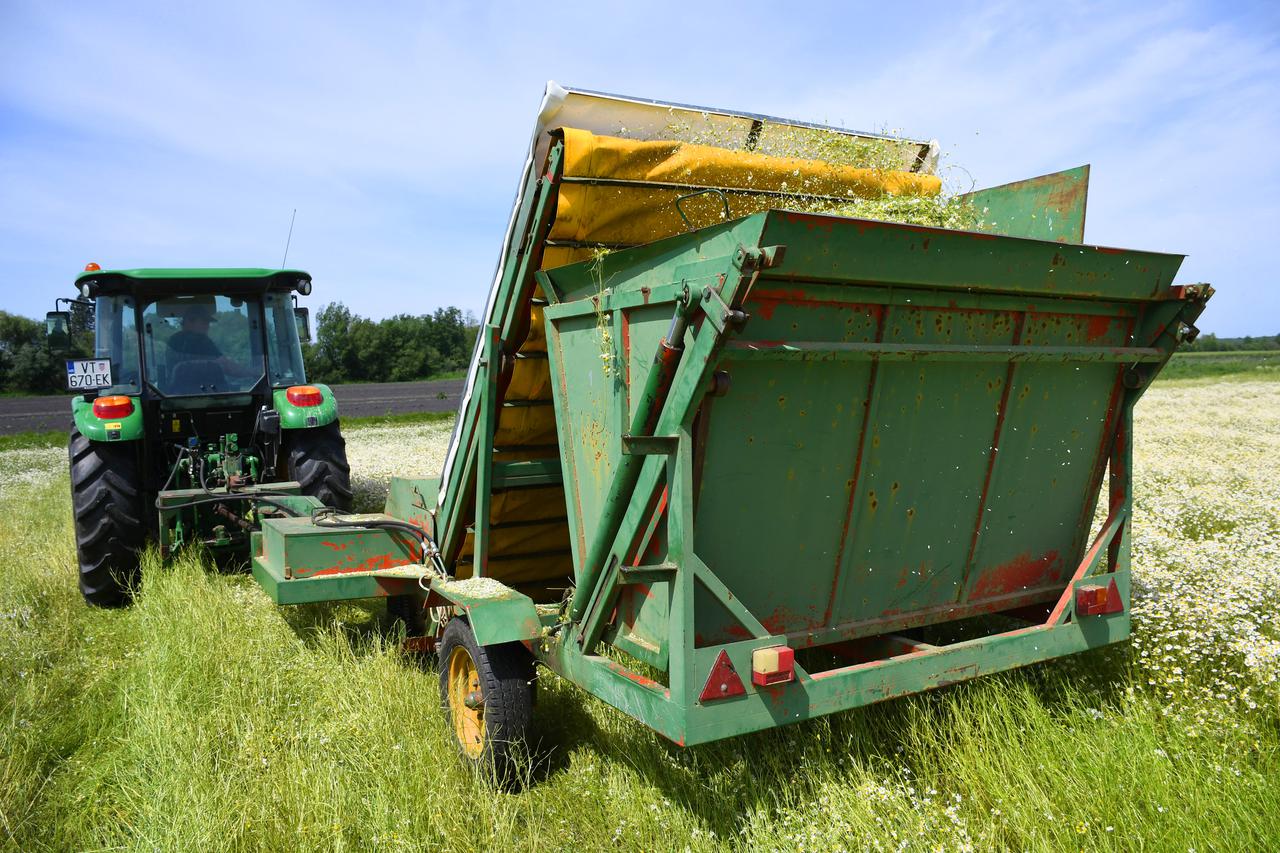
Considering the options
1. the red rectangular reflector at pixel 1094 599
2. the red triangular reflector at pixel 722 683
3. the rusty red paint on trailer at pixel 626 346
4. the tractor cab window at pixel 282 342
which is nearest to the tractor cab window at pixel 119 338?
the tractor cab window at pixel 282 342

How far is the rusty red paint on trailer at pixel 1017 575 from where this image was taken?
3.76 metres

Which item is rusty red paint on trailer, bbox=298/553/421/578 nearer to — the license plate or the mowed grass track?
the mowed grass track

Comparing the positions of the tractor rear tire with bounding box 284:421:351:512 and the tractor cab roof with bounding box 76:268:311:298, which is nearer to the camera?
the tractor cab roof with bounding box 76:268:311:298

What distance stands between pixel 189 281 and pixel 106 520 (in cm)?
205

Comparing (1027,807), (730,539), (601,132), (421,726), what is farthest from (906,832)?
(601,132)

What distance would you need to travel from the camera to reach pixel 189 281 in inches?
280

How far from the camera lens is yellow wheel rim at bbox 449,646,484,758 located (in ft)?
12.8

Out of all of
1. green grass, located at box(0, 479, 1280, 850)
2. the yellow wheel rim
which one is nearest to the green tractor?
green grass, located at box(0, 479, 1280, 850)

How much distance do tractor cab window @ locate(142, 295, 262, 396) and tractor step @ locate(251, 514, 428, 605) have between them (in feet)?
9.25

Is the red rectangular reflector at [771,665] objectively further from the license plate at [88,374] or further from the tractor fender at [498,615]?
the license plate at [88,374]

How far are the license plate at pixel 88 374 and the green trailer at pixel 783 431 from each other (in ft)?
13.1

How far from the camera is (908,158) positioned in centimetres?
422

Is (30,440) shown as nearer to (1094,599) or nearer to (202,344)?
(202,344)

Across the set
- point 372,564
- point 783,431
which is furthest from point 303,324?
point 783,431
